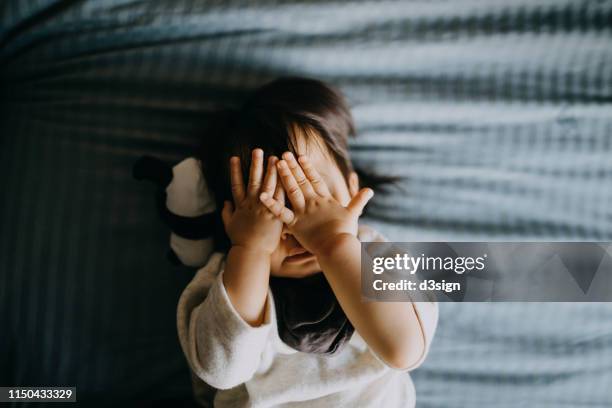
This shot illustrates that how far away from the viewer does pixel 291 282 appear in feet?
1.92

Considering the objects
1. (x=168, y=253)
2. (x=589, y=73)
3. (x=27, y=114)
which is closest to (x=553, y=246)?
(x=589, y=73)

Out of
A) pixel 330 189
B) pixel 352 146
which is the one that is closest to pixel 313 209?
pixel 330 189

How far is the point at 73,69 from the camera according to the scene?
2.08ft

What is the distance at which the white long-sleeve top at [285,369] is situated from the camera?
537 mm

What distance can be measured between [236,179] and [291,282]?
14 cm

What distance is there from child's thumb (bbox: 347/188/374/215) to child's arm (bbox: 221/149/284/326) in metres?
0.08

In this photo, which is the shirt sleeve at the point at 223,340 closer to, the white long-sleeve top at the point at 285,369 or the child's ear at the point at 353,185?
the white long-sleeve top at the point at 285,369

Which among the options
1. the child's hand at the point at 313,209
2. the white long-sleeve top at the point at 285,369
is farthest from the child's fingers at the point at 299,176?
the white long-sleeve top at the point at 285,369

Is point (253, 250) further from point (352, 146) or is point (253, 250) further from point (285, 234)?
point (352, 146)

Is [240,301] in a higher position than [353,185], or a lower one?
lower

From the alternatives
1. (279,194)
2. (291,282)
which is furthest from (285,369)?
(279,194)

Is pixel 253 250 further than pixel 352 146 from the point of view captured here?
No

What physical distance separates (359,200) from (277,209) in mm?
87

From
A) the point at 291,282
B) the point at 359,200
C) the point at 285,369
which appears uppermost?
the point at 359,200
